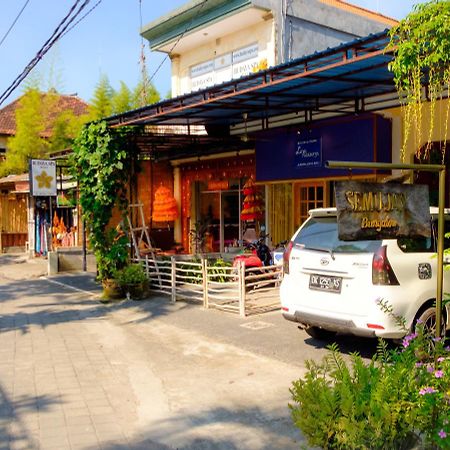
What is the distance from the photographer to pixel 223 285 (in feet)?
32.6

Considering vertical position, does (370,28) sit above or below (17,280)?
above

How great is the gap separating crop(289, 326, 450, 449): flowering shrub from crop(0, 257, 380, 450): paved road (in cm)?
126

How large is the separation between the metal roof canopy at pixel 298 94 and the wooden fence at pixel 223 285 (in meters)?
3.01

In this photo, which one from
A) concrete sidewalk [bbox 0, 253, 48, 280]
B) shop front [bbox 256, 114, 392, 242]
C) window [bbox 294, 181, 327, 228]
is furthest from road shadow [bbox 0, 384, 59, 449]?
concrete sidewalk [bbox 0, 253, 48, 280]

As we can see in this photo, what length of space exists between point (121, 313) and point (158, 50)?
1026 cm

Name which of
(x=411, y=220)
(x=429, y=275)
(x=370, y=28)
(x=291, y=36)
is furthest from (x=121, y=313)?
(x=370, y=28)

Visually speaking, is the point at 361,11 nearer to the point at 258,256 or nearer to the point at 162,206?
the point at 162,206

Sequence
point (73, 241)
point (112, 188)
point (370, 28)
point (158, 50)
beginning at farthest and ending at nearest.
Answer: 1. point (73, 241)
2. point (158, 50)
3. point (370, 28)
4. point (112, 188)

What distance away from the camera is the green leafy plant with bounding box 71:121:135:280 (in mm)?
11445

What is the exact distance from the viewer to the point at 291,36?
1397 cm

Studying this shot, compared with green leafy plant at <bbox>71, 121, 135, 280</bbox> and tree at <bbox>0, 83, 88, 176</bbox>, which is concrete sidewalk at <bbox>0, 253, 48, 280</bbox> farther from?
green leafy plant at <bbox>71, 121, 135, 280</bbox>

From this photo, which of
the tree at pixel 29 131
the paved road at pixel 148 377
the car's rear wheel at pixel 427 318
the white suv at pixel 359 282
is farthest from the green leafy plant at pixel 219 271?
the tree at pixel 29 131

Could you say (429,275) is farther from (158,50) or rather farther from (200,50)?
(158,50)

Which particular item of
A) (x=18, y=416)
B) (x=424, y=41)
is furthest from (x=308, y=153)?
(x=18, y=416)
